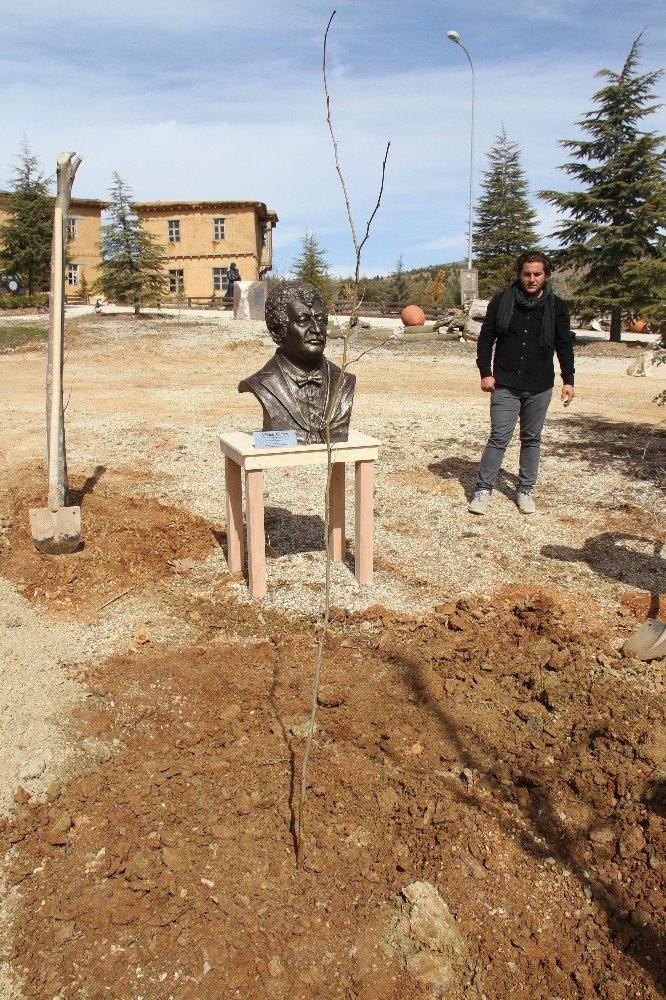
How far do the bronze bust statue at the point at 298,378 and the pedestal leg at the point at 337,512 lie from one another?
346 millimetres

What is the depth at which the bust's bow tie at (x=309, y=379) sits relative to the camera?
14.1ft

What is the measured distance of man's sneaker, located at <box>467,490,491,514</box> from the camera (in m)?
5.61

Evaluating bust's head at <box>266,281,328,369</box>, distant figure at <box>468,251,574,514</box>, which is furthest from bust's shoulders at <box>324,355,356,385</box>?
distant figure at <box>468,251,574,514</box>

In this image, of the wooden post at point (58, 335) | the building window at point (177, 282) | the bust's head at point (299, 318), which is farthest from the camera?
the building window at point (177, 282)

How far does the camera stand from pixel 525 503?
5.69 meters

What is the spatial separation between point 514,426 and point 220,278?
35863 millimetres

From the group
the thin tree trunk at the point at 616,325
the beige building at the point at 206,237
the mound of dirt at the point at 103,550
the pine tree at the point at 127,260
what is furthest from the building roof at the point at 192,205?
the mound of dirt at the point at 103,550

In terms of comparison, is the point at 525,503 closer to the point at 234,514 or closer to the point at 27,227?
the point at 234,514

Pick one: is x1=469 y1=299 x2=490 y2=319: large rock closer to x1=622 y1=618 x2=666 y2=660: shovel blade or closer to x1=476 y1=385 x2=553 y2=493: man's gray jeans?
x1=476 y1=385 x2=553 y2=493: man's gray jeans

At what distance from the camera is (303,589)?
14.2 ft

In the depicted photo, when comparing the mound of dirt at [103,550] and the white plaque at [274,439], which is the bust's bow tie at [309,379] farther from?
the mound of dirt at [103,550]

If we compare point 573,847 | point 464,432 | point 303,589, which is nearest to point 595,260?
point 464,432

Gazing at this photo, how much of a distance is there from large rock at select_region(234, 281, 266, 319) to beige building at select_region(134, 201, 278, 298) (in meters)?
17.1

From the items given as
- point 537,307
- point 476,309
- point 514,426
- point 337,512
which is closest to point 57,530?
point 337,512
